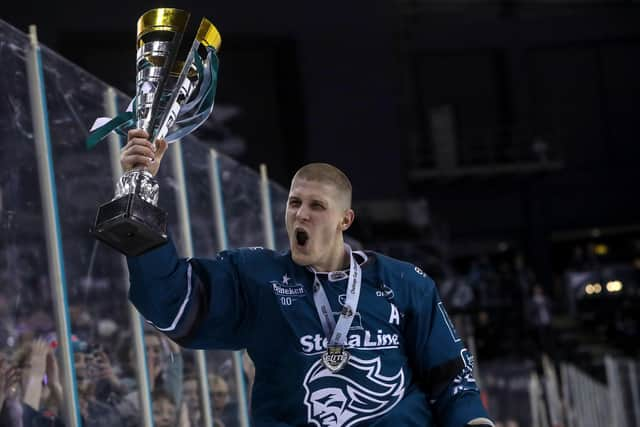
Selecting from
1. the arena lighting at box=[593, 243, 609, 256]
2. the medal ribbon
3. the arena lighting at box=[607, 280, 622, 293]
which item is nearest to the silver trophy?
the medal ribbon

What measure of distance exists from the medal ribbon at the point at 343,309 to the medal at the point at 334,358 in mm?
14

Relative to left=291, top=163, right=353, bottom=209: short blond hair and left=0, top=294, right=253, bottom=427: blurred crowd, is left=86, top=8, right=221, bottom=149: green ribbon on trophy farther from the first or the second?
left=0, top=294, right=253, bottom=427: blurred crowd

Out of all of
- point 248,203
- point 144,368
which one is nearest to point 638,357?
point 248,203

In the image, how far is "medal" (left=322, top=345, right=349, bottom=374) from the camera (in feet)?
8.04

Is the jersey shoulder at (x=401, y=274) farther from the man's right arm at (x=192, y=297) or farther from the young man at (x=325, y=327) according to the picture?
the man's right arm at (x=192, y=297)

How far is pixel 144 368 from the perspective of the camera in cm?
302

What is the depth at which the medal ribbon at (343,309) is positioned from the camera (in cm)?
247

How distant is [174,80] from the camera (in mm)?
2387

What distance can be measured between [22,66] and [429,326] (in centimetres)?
127

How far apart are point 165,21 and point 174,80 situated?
157 millimetres

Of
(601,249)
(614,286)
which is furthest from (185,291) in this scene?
(601,249)

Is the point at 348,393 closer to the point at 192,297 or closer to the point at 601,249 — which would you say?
the point at 192,297

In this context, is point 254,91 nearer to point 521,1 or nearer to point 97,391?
point 521,1

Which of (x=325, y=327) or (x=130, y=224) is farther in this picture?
(x=325, y=327)
